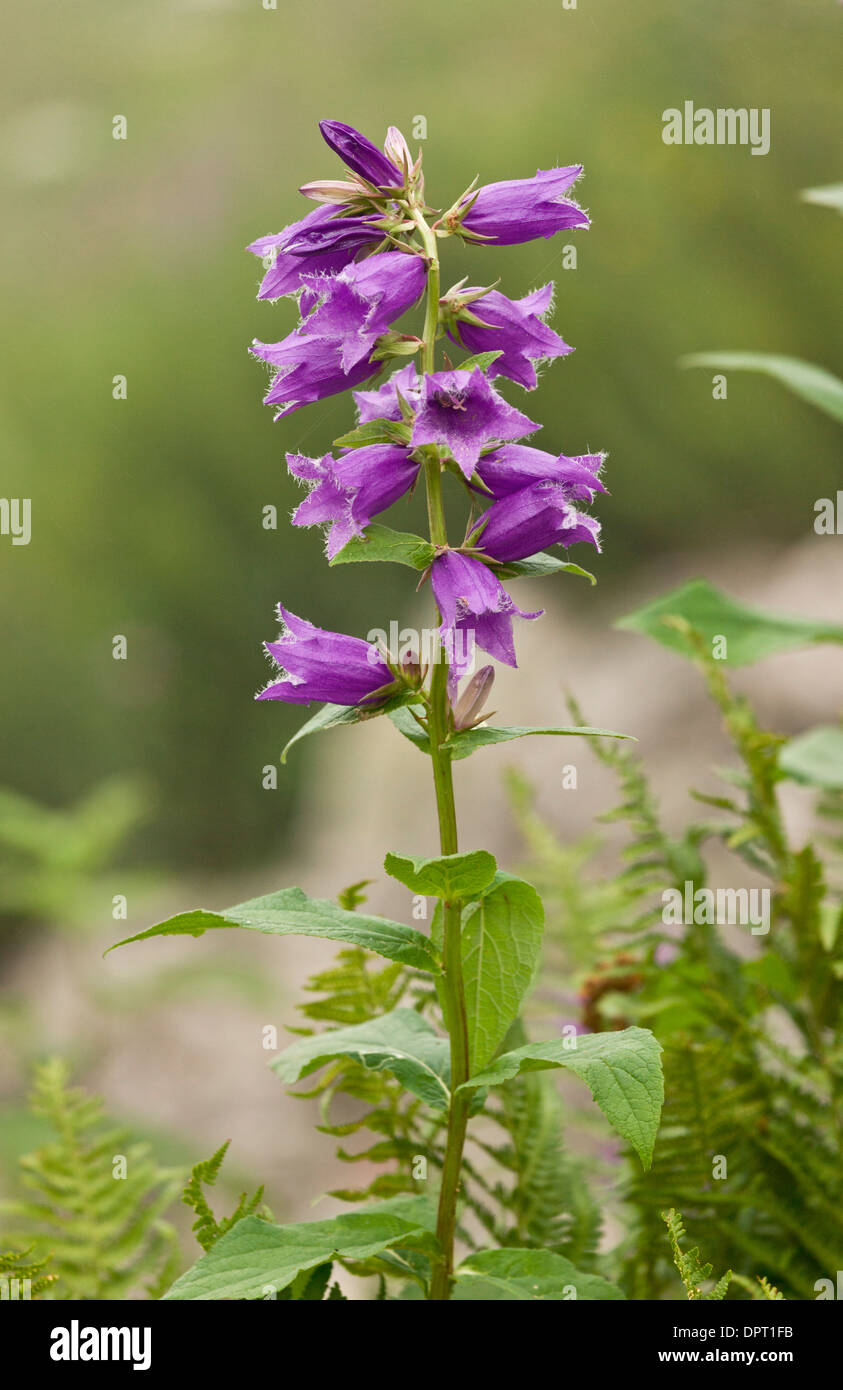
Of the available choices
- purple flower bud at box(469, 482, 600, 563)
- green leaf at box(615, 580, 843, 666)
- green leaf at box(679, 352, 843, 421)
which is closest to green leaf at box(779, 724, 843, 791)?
green leaf at box(615, 580, 843, 666)

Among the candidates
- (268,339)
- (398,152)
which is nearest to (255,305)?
(268,339)

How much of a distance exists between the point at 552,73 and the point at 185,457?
1.02 metres

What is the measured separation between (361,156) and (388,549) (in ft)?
0.41

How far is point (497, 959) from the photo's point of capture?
0.39 meters

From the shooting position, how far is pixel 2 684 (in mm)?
2246

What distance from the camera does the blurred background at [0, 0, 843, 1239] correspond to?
2105 millimetres

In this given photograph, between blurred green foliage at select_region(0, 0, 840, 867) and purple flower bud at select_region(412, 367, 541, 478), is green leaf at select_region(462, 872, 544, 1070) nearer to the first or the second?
purple flower bud at select_region(412, 367, 541, 478)

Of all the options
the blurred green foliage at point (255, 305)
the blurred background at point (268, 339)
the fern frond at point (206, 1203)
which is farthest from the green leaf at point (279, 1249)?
the blurred green foliage at point (255, 305)

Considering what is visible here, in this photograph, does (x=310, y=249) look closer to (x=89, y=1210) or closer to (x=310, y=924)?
(x=310, y=924)

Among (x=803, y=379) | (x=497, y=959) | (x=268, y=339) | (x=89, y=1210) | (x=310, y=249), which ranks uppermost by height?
(x=268, y=339)

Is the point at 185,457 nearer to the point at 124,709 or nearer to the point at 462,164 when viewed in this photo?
the point at 124,709

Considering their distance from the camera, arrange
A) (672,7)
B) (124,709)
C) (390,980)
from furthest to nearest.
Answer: (124,709) → (672,7) → (390,980)

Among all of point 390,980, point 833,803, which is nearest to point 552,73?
point 833,803

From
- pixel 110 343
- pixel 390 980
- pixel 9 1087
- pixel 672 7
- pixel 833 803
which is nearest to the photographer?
pixel 390 980
